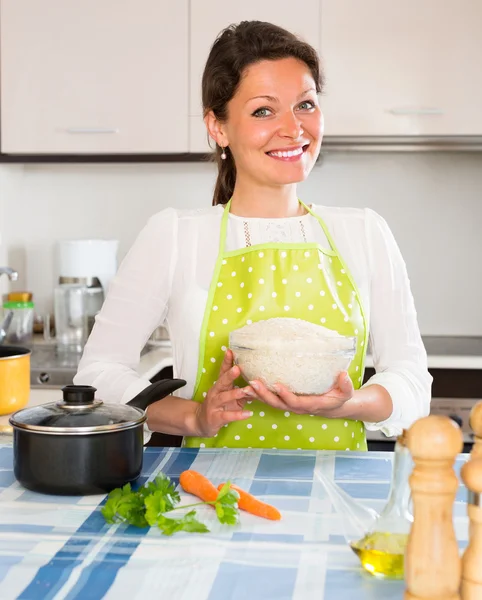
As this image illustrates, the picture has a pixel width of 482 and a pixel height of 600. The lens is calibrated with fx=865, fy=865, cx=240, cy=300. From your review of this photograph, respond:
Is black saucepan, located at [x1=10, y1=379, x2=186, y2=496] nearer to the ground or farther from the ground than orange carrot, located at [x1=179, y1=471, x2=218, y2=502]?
farther from the ground

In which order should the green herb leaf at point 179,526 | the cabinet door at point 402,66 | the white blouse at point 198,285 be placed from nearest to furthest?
the green herb leaf at point 179,526 → the white blouse at point 198,285 → the cabinet door at point 402,66

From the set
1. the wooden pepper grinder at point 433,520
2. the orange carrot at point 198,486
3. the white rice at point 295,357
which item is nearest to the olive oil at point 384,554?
the wooden pepper grinder at point 433,520

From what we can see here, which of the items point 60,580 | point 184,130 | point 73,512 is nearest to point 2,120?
point 184,130

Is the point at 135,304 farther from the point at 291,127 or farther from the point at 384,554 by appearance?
the point at 384,554

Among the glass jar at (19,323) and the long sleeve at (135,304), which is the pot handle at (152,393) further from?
the glass jar at (19,323)

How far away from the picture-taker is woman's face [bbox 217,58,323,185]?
1581 millimetres

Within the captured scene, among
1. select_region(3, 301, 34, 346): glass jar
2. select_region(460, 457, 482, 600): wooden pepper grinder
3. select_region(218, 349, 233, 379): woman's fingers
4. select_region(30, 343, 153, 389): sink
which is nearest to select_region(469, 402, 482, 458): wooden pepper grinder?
select_region(460, 457, 482, 600): wooden pepper grinder

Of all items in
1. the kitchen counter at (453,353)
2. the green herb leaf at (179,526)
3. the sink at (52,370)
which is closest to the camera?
the green herb leaf at (179,526)

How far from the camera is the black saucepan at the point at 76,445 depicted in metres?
1.05

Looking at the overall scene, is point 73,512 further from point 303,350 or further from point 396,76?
point 396,76

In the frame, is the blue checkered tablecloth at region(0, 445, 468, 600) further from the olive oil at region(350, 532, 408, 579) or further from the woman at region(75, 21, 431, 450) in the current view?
the woman at region(75, 21, 431, 450)

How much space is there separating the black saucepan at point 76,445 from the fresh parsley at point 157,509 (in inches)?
2.3

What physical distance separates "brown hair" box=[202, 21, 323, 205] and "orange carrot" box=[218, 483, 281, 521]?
0.88 m

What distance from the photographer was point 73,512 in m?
1.03
